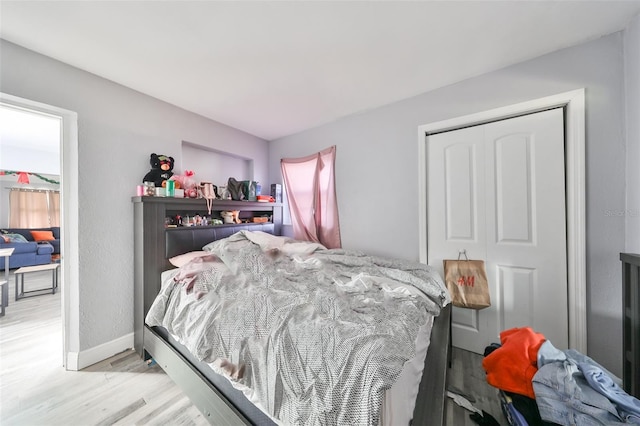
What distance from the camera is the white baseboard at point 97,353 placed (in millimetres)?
1706

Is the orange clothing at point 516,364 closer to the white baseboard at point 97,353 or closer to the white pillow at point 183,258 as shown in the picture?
the white pillow at point 183,258

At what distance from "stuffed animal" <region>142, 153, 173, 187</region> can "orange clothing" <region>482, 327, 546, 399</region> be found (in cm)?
282

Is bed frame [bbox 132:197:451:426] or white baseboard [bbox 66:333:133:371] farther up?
bed frame [bbox 132:197:451:426]

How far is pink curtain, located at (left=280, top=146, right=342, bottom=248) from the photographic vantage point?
8.77ft

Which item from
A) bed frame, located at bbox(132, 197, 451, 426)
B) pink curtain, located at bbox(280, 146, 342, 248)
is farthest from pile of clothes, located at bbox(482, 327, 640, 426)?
pink curtain, located at bbox(280, 146, 342, 248)

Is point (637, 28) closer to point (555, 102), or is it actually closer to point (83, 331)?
point (555, 102)

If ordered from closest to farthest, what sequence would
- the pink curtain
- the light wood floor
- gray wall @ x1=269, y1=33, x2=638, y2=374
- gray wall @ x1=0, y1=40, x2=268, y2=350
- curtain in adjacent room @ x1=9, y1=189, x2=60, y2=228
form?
1. the light wood floor
2. gray wall @ x1=269, y1=33, x2=638, y2=374
3. gray wall @ x1=0, y1=40, x2=268, y2=350
4. the pink curtain
5. curtain in adjacent room @ x1=9, y1=189, x2=60, y2=228

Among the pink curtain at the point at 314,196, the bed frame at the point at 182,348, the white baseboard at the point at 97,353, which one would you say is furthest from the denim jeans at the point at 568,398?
the white baseboard at the point at 97,353

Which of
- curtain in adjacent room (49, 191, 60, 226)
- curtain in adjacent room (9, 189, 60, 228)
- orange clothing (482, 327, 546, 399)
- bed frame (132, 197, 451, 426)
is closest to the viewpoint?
bed frame (132, 197, 451, 426)

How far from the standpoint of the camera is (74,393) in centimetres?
149

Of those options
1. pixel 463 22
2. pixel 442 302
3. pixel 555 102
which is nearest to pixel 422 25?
pixel 463 22

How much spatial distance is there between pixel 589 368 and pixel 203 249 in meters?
2.73

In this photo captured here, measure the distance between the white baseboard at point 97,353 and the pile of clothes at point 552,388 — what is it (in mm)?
2771

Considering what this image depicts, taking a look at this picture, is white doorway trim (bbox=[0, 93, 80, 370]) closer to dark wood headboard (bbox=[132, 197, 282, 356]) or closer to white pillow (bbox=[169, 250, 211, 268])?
dark wood headboard (bbox=[132, 197, 282, 356])
